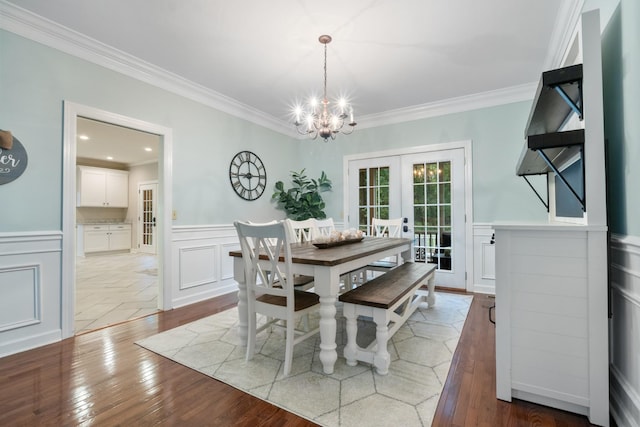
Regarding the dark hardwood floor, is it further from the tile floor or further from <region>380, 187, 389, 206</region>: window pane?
<region>380, 187, 389, 206</region>: window pane

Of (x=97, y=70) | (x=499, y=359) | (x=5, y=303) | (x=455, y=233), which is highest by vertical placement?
(x=97, y=70)

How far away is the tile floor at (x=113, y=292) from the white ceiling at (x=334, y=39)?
8.94 feet

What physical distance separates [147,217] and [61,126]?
6.36 metres

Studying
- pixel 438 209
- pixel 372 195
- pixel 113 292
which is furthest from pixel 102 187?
pixel 438 209

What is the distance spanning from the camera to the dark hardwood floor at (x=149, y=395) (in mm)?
1494

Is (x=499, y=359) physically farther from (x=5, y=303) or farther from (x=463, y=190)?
(x=5, y=303)

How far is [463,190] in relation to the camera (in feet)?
13.3

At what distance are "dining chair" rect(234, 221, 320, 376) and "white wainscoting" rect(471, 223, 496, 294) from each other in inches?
111

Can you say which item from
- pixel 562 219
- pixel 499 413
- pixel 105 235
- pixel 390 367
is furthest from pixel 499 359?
pixel 105 235

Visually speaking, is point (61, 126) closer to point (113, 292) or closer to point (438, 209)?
point (113, 292)

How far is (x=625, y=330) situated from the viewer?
4.62 feet

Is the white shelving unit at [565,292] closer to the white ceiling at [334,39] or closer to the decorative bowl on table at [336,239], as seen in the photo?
the white ceiling at [334,39]

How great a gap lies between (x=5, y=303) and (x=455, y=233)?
15.7 feet

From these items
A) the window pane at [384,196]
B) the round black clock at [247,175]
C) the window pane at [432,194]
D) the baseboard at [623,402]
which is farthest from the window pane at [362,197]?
the baseboard at [623,402]
